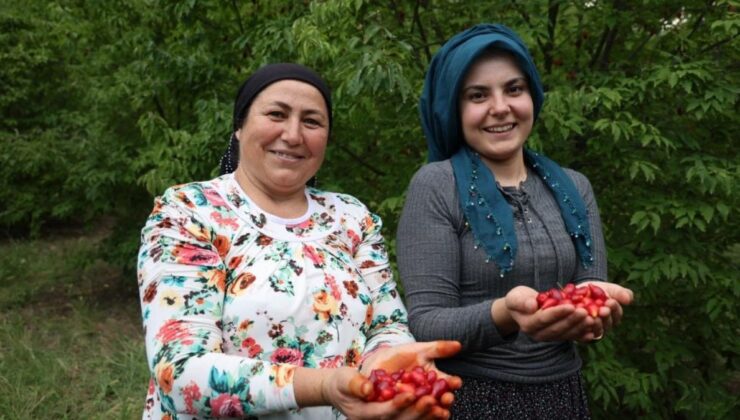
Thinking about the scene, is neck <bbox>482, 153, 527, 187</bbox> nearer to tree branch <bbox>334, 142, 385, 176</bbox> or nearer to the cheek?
the cheek

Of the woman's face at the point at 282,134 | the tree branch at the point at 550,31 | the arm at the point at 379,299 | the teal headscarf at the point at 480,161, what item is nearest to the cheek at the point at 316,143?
the woman's face at the point at 282,134

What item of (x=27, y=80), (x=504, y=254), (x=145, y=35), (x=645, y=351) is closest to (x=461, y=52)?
(x=504, y=254)

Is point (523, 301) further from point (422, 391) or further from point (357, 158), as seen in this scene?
point (357, 158)

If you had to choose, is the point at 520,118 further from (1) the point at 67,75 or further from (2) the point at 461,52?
(1) the point at 67,75

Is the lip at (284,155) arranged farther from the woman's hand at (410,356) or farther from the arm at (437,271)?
the woman's hand at (410,356)

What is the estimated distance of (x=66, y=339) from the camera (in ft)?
23.5

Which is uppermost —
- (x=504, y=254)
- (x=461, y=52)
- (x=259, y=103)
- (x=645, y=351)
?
(x=461, y=52)

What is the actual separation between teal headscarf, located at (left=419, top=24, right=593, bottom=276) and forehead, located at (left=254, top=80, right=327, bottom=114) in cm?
41

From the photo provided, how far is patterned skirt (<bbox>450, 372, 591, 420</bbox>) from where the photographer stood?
6.82 ft

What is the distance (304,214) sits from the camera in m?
2.10

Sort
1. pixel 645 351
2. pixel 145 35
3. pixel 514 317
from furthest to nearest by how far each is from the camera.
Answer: pixel 145 35 → pixel 645 351 → pixel 514 317

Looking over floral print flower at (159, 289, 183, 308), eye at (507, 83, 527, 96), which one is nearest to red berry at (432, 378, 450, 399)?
floral print flower at (159, 289, 183, 308)

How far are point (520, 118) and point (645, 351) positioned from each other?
9.02ft

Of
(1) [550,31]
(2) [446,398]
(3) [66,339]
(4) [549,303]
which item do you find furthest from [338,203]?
(3) [66,339]
